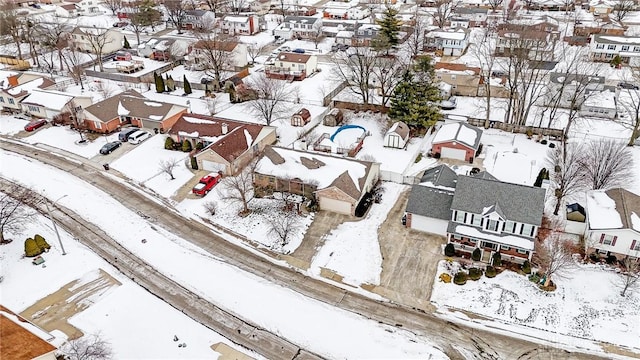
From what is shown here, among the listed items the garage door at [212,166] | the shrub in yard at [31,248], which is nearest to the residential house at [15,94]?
the garage door at [212,166]

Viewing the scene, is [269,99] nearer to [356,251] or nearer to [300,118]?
[300,118]

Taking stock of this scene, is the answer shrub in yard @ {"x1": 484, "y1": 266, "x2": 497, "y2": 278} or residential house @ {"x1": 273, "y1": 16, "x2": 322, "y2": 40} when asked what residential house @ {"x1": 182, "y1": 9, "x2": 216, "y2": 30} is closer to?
residential house @ {"x1": 273, "y1": 16, "x2": 322, "y2": 40}

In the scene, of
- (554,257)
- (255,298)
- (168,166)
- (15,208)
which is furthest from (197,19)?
(554,257)

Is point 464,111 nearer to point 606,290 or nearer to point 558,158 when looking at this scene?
point 558,158

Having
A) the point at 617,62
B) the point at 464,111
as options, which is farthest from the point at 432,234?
the point at 617,62

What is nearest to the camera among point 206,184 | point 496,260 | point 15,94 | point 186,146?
point 496,260

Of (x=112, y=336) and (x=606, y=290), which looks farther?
(x=606, y=290)
